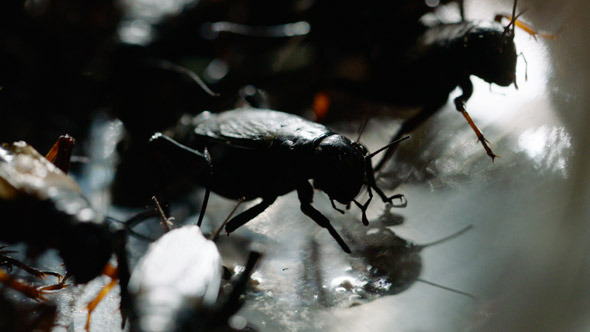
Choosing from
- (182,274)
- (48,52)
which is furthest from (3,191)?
(48,52)

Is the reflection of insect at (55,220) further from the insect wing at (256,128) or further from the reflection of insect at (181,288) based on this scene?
the insect wing at (256,128)

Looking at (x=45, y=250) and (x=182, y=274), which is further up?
(x=182, y=274)

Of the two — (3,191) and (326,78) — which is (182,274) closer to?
(3,191)

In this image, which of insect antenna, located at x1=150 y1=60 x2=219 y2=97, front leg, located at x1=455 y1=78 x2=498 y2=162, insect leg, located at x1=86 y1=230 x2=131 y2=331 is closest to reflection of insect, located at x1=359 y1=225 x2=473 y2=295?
front leg, located at x1=455 y1=78 x2=498 y2=162

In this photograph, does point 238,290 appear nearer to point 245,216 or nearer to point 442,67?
point 245,216

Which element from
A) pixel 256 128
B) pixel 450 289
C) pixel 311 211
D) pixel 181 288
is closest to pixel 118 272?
pixel 181 288

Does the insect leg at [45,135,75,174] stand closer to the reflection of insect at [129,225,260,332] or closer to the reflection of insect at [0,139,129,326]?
the reflection of insect at [0,139,129,326]

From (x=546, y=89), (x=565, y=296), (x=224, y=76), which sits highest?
(x=546, y=89)

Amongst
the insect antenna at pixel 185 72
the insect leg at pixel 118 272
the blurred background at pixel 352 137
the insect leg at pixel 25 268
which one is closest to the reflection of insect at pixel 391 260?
the blurred background at pixel 352 137

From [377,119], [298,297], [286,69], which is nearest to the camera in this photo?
[298,297]
